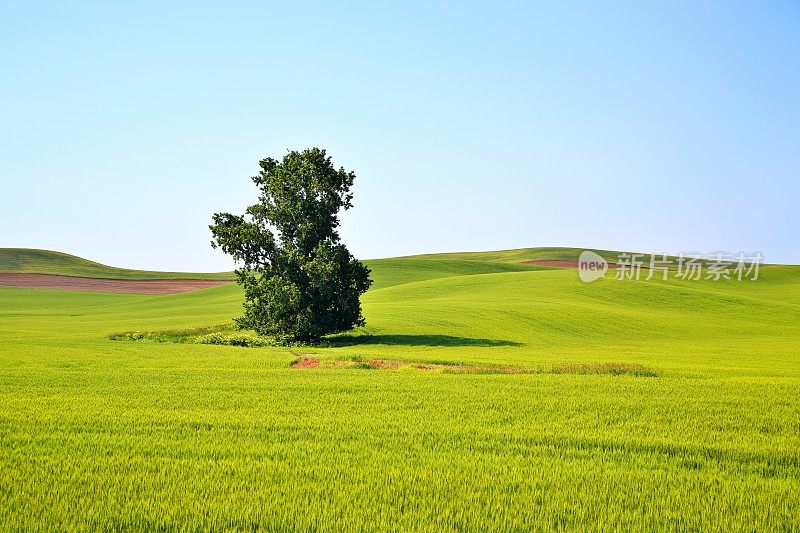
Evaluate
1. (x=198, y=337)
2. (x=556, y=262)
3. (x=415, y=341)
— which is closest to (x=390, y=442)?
(x=415, y=341)

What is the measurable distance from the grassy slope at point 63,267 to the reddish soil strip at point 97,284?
313 inches

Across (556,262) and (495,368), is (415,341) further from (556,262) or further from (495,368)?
(556,262)

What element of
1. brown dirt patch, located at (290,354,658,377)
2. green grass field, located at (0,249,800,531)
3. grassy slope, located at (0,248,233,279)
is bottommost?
brown dirt patch, located at (290,354,658,377)

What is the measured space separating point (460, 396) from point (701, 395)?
6904 millimetres

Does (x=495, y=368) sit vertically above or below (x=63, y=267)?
below

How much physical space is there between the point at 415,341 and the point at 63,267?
100858mm

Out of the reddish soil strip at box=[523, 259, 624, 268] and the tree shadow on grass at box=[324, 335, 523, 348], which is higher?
the reddish soil strip at box=[523, 259, 624, 268]

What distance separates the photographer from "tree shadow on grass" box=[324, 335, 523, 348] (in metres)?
40.4

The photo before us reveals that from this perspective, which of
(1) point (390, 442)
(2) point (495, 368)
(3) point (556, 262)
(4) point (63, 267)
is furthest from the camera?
(3) point (556, 262)

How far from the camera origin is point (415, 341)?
4109 centimetres

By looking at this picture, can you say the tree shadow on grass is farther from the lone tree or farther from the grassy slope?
the grassy slope

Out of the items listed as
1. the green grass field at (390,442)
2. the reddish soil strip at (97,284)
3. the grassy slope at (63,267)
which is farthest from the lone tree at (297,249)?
the grassy slope at (63,267)

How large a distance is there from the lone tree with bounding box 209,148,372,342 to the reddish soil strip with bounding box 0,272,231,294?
175ft

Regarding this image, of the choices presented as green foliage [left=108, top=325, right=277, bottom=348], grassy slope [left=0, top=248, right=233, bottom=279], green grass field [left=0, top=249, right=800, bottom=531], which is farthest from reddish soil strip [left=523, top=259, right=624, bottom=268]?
green grass field [left=0, top=249, right=800, bottom=531]
